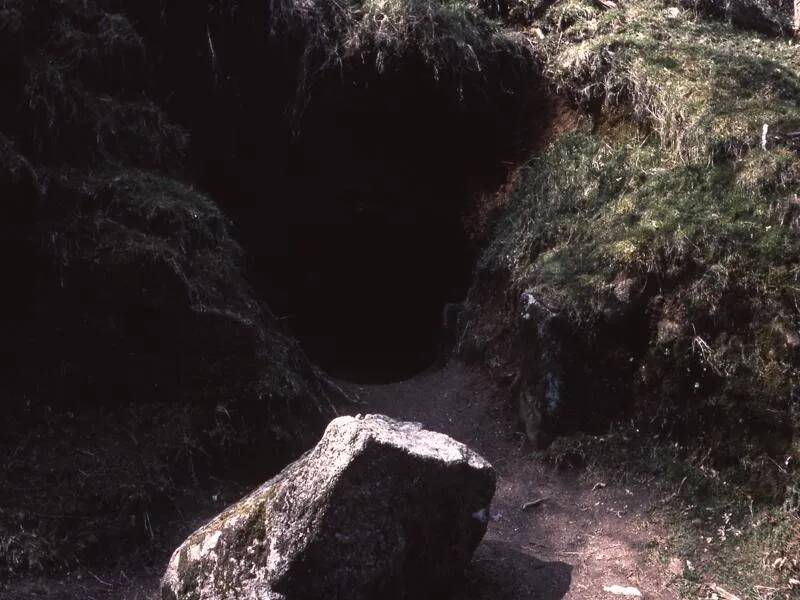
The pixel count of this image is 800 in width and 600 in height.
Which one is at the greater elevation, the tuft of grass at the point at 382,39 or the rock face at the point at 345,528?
the tuft of grass at the point at 382,39

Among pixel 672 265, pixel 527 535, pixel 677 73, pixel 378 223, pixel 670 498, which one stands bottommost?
pixel 527 535

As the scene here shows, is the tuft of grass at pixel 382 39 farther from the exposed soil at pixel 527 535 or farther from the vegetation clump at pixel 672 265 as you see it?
the exposed soil at pixel 527 535

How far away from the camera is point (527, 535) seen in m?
4.73

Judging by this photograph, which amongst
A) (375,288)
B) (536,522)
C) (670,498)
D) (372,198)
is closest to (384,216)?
(372,198)

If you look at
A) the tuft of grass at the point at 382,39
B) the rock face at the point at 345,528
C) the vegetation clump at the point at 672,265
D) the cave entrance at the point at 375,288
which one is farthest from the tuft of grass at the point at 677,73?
the rock face at the point at 345,528

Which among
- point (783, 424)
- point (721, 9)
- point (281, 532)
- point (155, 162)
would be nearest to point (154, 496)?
point (281, 532)

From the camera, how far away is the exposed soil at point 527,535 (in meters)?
4.11

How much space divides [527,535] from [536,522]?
0.54ft

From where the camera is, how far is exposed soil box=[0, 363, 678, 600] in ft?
13.5

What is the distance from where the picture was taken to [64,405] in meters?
4.71

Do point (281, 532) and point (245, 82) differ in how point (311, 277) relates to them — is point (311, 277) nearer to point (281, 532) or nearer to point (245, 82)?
point (245, 82)

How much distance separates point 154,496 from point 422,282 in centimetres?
455

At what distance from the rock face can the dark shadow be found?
0.33 metres

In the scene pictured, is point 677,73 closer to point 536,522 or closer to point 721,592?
point 536,522
